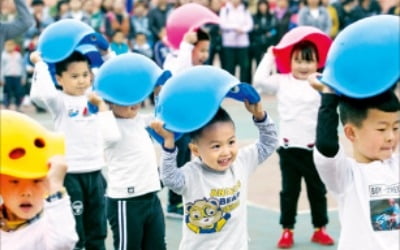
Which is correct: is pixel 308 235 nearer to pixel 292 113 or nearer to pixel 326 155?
pixel 292 113

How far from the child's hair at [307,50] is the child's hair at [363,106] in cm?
271

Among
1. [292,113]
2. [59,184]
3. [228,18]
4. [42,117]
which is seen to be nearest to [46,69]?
[292,113]

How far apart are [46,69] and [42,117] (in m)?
8.45

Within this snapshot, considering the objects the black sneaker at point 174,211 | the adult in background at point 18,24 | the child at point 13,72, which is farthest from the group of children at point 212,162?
the child at point 13,72

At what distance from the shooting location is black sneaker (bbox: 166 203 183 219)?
7682 mm

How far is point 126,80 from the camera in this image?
5.14m

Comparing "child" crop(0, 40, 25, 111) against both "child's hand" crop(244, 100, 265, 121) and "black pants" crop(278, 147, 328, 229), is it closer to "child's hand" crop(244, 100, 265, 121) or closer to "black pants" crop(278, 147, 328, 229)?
"black pants" crop(278, 147, 328, 229)

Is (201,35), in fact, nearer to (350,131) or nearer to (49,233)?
(350,131)

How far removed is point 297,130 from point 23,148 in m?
3.50

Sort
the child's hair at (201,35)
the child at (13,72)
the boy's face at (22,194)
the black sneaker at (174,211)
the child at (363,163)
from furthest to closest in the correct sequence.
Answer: the child at (13,72) < the black sneaker at (174,211) < the child's hair at (201,35) < the child at (363,163) < the boy's face at (22,194)

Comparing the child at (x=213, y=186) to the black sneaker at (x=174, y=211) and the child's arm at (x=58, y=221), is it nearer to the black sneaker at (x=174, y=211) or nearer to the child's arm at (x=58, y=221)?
the child's arm at (x=58, y=221)

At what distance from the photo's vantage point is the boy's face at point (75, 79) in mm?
5824

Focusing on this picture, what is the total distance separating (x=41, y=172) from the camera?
10.8 feet

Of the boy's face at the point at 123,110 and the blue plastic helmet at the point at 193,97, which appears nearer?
the blue plastic helmet at the point at 193,97
